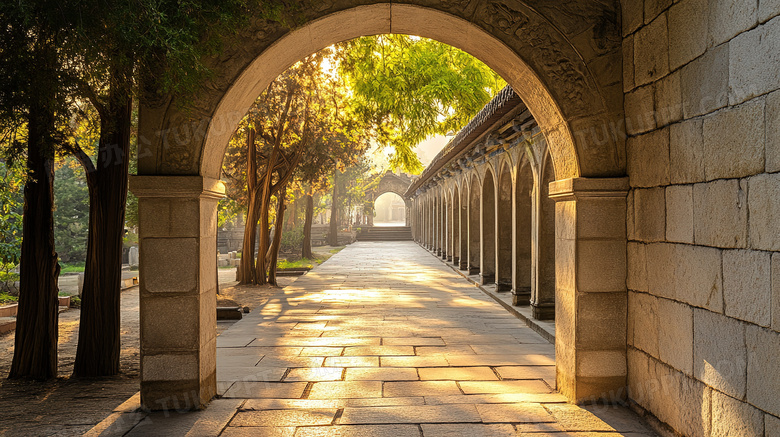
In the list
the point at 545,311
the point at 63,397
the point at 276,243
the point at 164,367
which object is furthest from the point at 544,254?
the point at 276,243

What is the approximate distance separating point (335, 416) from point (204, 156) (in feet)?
6.78

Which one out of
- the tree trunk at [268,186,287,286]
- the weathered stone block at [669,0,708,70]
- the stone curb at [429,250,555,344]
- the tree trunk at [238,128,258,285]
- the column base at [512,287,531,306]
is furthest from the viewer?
the tree trunk at [268,186,287,286]

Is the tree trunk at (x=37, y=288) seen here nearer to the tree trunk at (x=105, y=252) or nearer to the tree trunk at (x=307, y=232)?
the tree trunk at (x=105, y=252)

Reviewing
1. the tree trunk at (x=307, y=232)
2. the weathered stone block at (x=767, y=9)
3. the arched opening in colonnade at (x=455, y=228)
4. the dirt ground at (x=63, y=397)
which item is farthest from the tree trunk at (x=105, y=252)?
the tree trunk at (x=307, y=232)

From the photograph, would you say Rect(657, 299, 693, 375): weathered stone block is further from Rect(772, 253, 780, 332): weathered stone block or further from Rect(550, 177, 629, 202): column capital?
Rect(550, 177, 629, 202): column capital

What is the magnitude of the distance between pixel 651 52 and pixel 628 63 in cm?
29

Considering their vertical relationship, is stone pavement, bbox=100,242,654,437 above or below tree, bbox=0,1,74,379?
below

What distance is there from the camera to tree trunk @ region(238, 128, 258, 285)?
37.5 ft

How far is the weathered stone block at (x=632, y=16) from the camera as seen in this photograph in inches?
141

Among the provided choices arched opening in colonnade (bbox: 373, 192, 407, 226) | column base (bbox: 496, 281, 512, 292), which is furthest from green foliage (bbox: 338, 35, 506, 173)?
arched opening in colonnade (bbox: 373, 192, 407, 226)

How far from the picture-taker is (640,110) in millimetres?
3621

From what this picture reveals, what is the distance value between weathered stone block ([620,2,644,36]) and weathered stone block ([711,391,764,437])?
243cm

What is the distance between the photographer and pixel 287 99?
1108 cm

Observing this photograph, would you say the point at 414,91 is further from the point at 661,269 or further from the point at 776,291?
the point at 776,291
